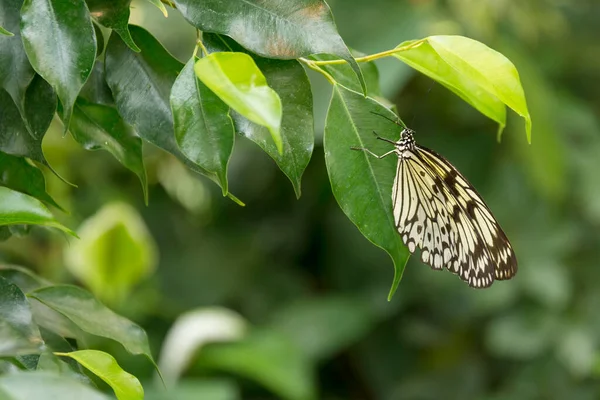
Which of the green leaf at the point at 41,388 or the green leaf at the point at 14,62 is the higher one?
the green leaf at the point at 14,62

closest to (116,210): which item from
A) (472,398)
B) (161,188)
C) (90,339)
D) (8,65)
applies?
(90,339)

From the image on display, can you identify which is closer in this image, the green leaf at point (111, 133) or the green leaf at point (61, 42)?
the green leaf at point (61, 42)

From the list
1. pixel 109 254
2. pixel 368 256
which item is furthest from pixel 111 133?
pixel 368 256

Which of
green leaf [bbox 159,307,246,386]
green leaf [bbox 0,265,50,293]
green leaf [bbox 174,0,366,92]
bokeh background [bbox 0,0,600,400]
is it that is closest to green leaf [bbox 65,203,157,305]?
bokeh background [bbox 0,0,600,400]

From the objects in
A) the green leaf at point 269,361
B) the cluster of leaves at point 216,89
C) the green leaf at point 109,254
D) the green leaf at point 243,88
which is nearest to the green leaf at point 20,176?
the cluster of leaves at point 216,89

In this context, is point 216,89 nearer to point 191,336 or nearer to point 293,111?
point 293,111

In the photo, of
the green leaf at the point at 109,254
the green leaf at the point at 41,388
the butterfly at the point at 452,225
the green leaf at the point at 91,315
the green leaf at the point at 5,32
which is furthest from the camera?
the green leaf at the point at 109,254

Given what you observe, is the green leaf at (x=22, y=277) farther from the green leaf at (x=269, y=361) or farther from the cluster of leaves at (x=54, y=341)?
the green leaf at (x=269, y=361)
